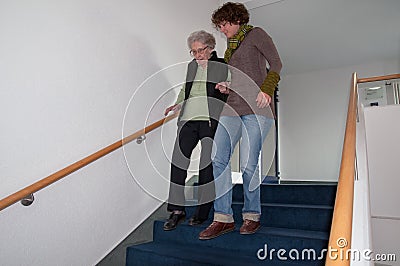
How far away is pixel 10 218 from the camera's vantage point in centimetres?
162

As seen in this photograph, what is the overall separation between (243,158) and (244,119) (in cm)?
21

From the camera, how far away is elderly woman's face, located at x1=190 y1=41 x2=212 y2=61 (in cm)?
200

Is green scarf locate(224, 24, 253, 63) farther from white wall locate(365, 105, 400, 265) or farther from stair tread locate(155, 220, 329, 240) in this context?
white wall locate(365, 105, 400, 265)

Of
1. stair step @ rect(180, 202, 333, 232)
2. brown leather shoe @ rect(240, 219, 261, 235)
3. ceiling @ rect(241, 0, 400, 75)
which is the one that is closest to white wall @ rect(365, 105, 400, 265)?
ceiling @ rect(241, 0, 400, 75)

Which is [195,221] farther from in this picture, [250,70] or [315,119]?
[315,119]

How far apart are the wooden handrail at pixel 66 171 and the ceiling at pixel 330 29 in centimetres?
235

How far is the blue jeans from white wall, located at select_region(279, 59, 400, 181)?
14.2 feet

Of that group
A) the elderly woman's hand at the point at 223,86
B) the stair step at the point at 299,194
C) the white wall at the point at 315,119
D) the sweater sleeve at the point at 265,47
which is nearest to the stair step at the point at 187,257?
the stair step at the point at 299,194

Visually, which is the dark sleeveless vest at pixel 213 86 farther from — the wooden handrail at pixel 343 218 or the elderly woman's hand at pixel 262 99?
the wooden handrail at pixel 343 218

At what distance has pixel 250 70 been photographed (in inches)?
70.6

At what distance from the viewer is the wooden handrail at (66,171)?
152cm

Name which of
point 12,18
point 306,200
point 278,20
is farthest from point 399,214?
point 12,18

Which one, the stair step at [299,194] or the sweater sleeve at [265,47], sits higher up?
the sweater sleeve at [265,47]

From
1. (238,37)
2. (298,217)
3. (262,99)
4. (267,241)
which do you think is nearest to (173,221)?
(267,241)
